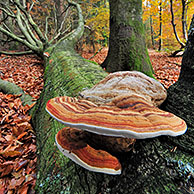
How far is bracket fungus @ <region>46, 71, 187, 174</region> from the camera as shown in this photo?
0.72 meters

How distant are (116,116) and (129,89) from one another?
0.44m

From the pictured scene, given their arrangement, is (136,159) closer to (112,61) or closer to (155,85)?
(155,85)

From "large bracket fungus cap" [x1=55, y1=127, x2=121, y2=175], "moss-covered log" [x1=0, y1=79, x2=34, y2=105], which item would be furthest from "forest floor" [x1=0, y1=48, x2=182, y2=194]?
"large bracket fungus cap" [x1=55, y1=127, x2=121, y2=175]

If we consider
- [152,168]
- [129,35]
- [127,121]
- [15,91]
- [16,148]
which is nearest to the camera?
[127,121]

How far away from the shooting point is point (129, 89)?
3.76 feet

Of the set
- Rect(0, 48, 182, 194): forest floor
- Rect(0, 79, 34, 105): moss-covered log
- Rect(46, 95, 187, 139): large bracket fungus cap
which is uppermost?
Rect(46, 95, 187, 139): large bracket fungus cap

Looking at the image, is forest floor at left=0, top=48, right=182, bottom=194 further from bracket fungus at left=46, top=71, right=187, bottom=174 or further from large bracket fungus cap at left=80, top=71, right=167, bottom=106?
large bracket fungus cap at left=80, top=71, right=167, bottom=106

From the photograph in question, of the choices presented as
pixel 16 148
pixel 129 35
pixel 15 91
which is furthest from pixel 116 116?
pixel 129 35

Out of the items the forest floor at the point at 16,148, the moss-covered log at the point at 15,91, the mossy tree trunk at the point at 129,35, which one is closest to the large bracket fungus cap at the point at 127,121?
the forest floor at the point at 16,148

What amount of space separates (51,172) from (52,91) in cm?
142

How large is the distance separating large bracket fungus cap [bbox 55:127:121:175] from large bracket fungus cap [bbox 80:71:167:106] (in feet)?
1.25

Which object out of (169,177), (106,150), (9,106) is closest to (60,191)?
(106,150)

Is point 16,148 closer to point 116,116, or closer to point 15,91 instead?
point 15,91

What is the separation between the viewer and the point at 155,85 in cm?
123
